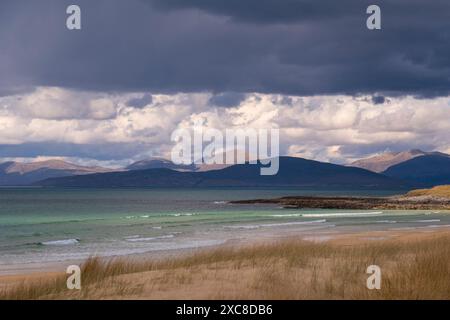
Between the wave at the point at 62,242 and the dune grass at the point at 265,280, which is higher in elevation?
the dune grass at the point at 265,280

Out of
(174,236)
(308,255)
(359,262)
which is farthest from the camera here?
(174,236)

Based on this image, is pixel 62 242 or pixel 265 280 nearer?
pixel 265 280

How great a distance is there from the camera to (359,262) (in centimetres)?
1766

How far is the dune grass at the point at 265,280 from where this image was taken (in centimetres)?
1283

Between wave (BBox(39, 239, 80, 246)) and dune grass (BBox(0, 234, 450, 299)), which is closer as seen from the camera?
dune grass (BBox(0, 234, 450, 299))

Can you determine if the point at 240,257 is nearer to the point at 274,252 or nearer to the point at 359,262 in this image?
the point at 274,252

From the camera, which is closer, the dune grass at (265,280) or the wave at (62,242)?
the dune grass at (265,280)

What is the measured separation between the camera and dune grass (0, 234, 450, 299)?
1283cm

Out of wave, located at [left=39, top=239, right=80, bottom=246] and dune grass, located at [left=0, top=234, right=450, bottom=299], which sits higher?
dune grass, located at [left=0, top=234, right=450, bottom=299]

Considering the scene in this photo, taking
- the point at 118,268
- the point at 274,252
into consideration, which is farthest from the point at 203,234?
the point at 118,268

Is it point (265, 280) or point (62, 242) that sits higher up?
point (265, 280)

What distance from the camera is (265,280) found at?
567 inches
